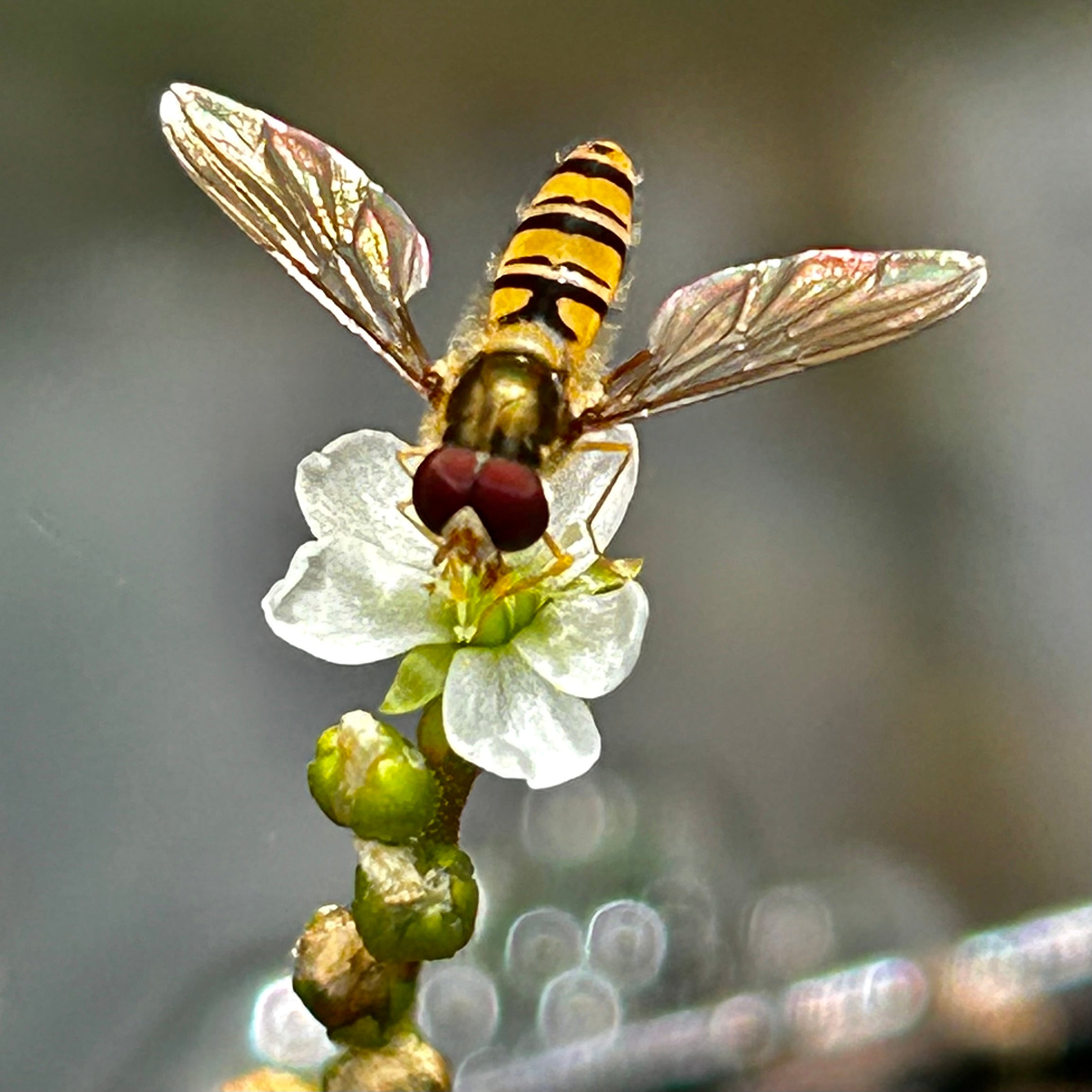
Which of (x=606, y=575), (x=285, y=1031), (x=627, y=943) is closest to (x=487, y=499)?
(x=606, y=575)

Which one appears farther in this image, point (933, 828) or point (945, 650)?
point (945, 650)

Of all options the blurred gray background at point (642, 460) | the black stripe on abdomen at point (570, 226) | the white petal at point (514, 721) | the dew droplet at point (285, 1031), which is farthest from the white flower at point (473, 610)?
the blurred gray background at point (642, 460)

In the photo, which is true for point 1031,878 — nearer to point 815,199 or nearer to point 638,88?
point 815,199

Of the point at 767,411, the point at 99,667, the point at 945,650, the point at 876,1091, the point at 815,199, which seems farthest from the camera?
the point at 815,199

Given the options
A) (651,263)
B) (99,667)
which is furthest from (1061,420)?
(99,667)

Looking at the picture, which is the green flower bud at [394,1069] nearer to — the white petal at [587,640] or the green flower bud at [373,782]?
the green flower bud at [373,782]

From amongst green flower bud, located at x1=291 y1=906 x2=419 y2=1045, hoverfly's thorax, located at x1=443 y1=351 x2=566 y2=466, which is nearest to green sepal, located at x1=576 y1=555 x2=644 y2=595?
hoverfly's thorax, located at x1=443 y1=351 x2=566 y2=466
